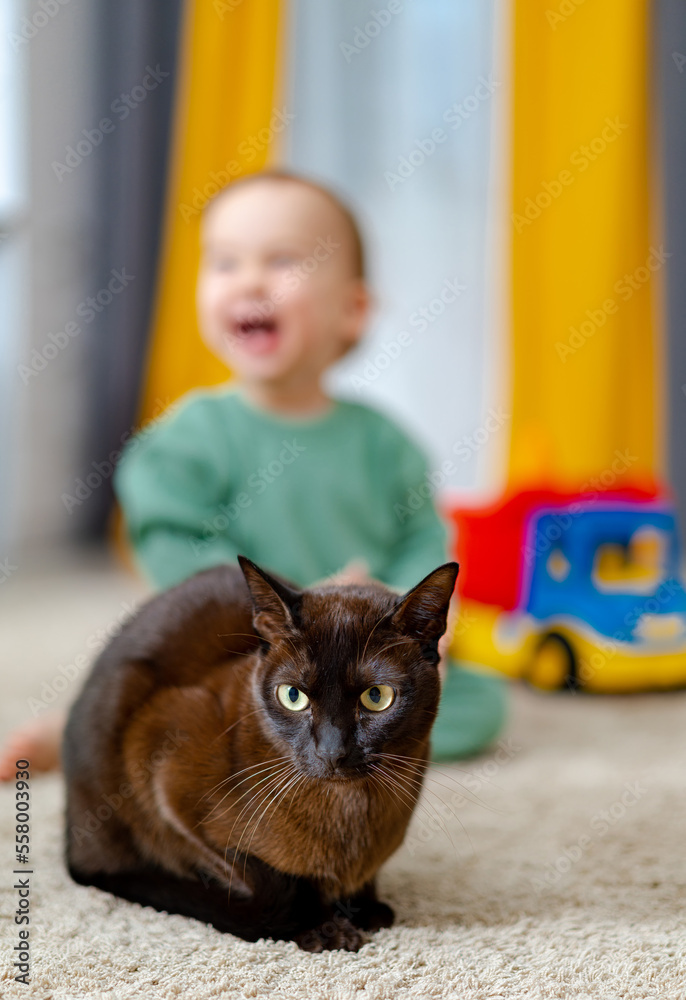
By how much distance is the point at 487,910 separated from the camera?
822 millimetres

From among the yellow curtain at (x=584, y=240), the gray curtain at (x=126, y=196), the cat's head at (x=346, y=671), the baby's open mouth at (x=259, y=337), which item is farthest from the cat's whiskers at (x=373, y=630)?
the gray curtain at (x=126, y=196)

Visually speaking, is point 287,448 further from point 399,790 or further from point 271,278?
point 399,790

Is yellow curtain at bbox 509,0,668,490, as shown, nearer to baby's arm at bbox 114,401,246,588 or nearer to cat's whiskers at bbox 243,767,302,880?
baby's arm at bbox 114,401,246,588

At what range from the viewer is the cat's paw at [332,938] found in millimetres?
744

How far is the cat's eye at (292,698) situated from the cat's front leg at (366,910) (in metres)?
0.20

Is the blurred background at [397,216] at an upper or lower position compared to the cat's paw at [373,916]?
upper

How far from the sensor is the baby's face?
126 cm

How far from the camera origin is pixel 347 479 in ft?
4.43

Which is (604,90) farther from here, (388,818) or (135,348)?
(388,818)

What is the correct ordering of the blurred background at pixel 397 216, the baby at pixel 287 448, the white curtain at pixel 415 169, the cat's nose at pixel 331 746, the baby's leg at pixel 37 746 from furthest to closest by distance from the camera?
the white curtain at pixel 415 169, the blurred background at pixel 397 216, the baby at pixel 287 448, the baby's leg at pixel 37 746, the cat's nose at pixel 331 746

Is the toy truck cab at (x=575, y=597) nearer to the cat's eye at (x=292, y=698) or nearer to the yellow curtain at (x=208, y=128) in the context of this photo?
the cat's eye at (x=292, y=698)

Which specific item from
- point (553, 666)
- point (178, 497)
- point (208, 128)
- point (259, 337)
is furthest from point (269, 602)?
point (208, 128)

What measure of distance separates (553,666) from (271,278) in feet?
2.64

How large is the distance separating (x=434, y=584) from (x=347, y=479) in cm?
68
